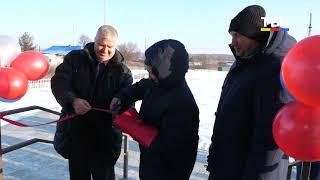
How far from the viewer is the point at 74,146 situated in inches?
103

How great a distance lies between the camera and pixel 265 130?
58.9 inches

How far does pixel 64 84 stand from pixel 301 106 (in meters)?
1.76

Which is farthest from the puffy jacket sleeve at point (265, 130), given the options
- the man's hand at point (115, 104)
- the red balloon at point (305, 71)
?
the man's hand at point (115, 104)

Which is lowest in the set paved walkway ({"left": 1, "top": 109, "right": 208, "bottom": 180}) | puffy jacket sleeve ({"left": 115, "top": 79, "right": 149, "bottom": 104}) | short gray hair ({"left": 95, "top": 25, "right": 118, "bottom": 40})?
paved walkway ({"left": 1, "top": 109, "right": 208, "bottom": 180})

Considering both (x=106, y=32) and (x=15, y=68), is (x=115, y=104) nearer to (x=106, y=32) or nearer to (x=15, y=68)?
(x=106, y=32)

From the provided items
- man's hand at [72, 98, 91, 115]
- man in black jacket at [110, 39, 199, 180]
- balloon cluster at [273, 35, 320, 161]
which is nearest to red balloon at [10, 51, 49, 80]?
man's hand at [72, 98, 91, 115]

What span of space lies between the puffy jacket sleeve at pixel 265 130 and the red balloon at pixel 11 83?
5.67 feet

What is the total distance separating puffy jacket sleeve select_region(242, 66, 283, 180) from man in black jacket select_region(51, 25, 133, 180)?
131 cm

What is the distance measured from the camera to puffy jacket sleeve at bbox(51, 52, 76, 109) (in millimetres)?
2445

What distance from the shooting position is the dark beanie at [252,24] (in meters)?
1.67

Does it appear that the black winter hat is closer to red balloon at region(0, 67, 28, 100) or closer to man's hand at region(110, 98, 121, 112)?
man's hand at region(110, 98, 121, 112)

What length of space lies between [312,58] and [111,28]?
5.46 feet

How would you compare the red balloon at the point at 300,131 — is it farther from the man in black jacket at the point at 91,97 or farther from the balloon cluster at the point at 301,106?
the man in black jacket at the point at 91,97

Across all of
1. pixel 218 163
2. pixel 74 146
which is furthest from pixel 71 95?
pixel 218 163
